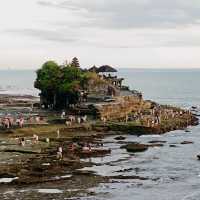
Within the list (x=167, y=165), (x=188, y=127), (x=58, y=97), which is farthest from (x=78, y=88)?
(x=167, y=165)

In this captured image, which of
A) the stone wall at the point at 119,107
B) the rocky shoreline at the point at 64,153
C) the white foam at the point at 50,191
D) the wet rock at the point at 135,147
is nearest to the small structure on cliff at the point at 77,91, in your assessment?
the stone wall at the point at 119,107

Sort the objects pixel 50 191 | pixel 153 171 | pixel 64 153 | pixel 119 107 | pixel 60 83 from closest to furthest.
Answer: pixel 50 191 → pixel 153 171 → pixel 64 153 → pixel 119 107 → pixel 60 83

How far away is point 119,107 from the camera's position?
113 meters

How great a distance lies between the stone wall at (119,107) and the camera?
108188mm

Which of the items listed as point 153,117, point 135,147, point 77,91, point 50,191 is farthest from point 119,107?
point 50,191

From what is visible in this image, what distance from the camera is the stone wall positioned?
108 metres

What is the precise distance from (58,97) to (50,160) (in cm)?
5619

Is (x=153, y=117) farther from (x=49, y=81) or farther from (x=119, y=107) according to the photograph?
(x=49, y=81)

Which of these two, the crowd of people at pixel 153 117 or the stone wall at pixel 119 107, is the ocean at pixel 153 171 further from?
the stone wall at pixel 119 107

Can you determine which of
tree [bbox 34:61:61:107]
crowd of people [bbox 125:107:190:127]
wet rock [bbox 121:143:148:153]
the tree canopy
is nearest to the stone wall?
crowd of people [bbox 125:107:190:127]

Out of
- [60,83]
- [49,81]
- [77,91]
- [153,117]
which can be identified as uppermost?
[49,81]

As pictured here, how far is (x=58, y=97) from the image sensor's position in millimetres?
124812

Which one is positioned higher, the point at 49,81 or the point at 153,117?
the point at 49,81

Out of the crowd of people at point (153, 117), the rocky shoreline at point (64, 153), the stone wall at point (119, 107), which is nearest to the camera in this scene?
the rocky shoreline at point (64, 153)
